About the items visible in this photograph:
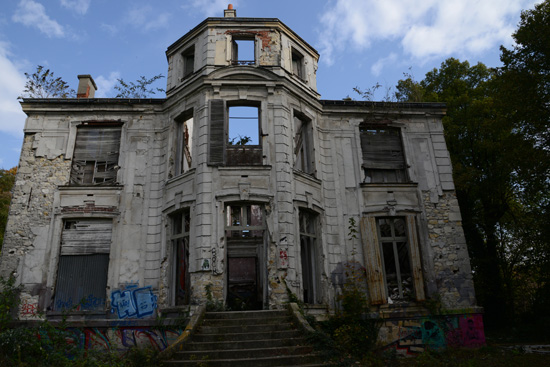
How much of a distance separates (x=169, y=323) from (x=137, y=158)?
18.0 ft

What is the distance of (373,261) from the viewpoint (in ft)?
39.6

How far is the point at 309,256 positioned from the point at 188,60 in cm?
792

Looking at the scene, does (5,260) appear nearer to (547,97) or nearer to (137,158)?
(137,158)

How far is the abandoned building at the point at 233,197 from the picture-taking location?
11305 millimetres

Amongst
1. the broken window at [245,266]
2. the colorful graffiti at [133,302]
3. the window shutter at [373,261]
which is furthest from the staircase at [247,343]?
the broken window at [245,266]

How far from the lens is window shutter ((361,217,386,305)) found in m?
11.7

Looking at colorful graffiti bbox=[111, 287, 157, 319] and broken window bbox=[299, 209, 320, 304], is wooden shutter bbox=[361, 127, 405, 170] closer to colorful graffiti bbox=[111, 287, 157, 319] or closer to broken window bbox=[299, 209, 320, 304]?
broken window bbox=[299, 209, 320, 304]

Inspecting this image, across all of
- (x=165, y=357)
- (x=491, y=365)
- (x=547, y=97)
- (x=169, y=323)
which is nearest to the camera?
(x=165, y=357)

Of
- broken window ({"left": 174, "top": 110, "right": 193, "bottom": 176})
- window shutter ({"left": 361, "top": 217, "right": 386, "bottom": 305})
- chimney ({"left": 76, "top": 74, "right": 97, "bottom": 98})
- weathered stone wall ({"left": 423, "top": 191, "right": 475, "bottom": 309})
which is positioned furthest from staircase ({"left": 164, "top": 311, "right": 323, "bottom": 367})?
chimney ({"left": 76, "top": 74, "right": 97, "bottom": 98})

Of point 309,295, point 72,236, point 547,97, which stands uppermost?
point 547,97

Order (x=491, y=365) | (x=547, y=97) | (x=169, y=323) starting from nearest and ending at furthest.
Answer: (x=491, y=365) → (x=169, y=323) → (x=547, y=97)

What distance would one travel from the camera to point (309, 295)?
11.8 meters

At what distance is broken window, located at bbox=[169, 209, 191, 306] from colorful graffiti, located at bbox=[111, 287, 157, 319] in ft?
2.29

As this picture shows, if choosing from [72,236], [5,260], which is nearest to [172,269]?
[72,236]
